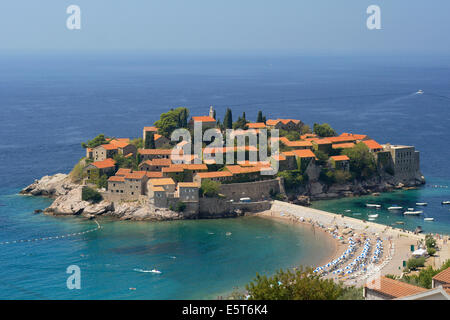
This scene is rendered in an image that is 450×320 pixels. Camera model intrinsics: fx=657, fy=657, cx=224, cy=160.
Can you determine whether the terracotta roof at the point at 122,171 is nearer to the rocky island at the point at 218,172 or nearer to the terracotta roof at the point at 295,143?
the rocky island at the point at 218,172

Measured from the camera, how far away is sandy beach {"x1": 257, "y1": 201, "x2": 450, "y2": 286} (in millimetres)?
40812

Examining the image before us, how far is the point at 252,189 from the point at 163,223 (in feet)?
29.2

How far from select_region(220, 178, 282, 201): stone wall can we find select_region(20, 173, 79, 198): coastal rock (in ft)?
47.5

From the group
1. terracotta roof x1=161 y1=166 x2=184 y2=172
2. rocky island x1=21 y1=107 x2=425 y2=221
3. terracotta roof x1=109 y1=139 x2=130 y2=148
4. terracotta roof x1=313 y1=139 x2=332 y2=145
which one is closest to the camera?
rocky island x1=21 y1=107 x2=425 y2=221

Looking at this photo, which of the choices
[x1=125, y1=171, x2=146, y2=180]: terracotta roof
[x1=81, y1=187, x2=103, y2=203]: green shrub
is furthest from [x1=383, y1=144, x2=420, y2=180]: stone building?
[x1=81, y1=187, x2=103, y2=203]: green shrub

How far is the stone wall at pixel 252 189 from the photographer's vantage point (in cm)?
5666

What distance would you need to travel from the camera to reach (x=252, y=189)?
5762cm

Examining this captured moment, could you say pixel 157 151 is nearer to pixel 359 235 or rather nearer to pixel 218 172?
pixel 218 172

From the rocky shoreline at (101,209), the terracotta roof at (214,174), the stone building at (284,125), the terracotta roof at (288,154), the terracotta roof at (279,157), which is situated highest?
the stone building at (284,125)

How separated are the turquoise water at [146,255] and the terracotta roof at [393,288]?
14.4m

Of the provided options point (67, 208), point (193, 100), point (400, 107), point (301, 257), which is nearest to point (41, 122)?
point (193, 100)

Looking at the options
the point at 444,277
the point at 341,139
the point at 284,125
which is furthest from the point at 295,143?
the point at 444,277

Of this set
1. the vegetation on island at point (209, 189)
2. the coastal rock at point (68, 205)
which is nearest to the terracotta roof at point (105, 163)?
the coastal rock at point (68, 205)

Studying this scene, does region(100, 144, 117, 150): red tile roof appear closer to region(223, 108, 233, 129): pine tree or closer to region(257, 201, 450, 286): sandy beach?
region(223, 108, 233, 129): pine tree
